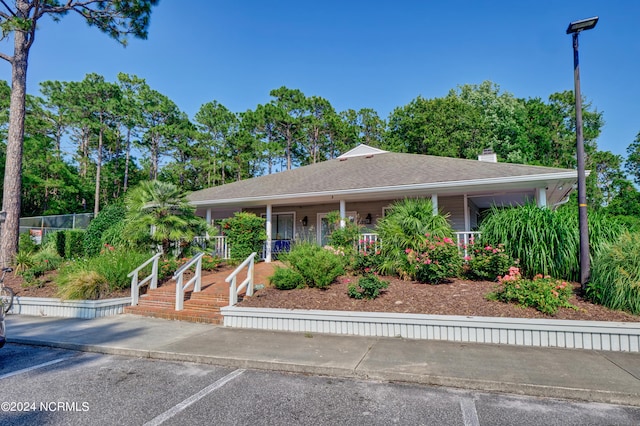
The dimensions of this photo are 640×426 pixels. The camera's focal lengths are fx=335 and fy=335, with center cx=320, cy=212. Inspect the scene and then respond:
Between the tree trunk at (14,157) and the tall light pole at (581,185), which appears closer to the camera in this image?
the tall light pole at (581,185)

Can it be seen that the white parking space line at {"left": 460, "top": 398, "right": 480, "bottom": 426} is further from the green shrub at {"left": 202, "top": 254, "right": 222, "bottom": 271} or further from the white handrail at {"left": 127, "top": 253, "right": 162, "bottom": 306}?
the green shrub at {"left": 202, "top": 254, "right": 222, "bottom": 271}

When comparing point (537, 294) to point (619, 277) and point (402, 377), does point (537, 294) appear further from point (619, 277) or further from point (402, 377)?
point (402, 377)

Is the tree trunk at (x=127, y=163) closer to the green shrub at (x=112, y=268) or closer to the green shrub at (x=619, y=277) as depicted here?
the green shrub at (x=112, y=268)

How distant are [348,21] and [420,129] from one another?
20.3 metres

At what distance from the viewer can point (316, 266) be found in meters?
7.50

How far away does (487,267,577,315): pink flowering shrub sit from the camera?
5.45 metres

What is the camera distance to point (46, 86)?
3103 cm

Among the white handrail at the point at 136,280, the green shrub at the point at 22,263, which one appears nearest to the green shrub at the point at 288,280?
the white handrail at the point at 136,280

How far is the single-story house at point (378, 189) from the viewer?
983cm

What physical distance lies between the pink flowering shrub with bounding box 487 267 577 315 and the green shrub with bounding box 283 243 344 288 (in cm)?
317

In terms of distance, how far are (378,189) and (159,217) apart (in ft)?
22.1

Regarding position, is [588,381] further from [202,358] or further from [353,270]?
[353,270]

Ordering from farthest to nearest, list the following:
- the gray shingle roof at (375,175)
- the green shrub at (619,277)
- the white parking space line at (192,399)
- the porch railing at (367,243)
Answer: the gray shingle roof at (375,175)
the porch railing at (367,243)
the green shrub at (619,277)
the white parking space line at (192,399)

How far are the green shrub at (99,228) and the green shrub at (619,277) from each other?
14.4 m
